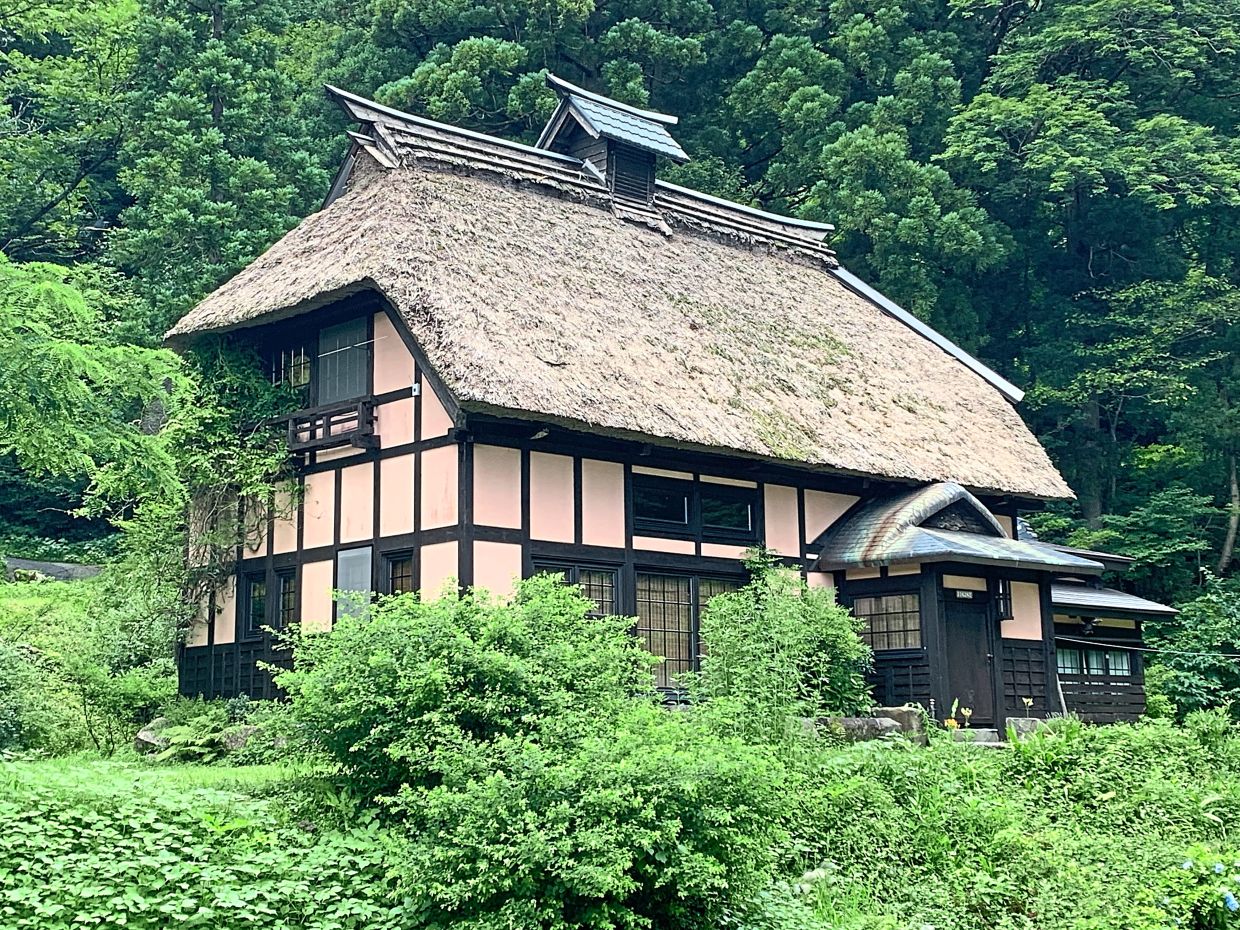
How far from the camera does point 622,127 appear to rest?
78.4ft

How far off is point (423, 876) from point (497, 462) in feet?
25.7

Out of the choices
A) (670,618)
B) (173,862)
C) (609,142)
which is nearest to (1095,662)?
(670,618)

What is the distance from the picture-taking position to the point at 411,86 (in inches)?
1257

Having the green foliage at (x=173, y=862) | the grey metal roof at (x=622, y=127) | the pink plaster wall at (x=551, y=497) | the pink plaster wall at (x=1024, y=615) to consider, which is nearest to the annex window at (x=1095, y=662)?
the pink plaster wall at (x=1024, y=615)

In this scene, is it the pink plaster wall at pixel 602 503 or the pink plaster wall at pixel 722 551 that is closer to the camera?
the pink plaster wall at pixel 602 503

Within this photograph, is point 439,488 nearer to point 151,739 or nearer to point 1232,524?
point 151,739

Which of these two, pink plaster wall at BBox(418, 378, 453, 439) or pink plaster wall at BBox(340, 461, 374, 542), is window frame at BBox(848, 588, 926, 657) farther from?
pink plaster wall at BBox(340, 461, 374, 542)

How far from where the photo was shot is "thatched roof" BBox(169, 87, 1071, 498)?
655 inches

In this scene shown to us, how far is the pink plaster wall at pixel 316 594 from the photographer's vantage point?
1753 centimetres

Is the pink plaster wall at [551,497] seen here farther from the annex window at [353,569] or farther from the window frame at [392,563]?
the annex window at [353,569]

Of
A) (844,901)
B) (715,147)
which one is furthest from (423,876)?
(715,147)

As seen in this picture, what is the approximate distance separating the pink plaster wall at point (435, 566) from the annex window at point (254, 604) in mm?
3755

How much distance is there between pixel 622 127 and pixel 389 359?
337 inches

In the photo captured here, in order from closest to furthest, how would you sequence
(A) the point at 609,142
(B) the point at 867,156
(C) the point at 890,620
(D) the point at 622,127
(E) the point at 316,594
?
(E) the point at 316,594 → (C) the point at 890,620 → (A) the point at 609,142 → (D) the point at 622,127 → (B) the point at 867,156
